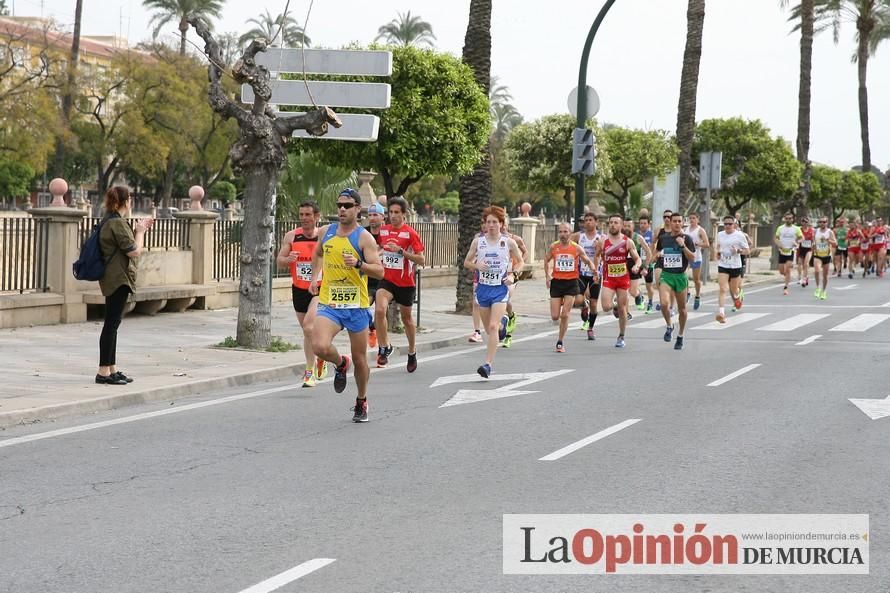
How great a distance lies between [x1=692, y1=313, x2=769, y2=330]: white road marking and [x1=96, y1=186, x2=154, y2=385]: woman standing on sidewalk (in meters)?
11.5

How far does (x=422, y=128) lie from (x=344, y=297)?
10172 mm

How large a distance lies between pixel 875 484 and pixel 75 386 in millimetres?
7154

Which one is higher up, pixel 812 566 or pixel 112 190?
pixel 112 190

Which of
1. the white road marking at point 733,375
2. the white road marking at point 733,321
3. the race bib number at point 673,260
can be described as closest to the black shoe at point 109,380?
the white road marking at point 733,375

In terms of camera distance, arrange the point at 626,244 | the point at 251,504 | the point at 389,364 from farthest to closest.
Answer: the point at 626,244 → the point at 389,364 → the point at 251,504

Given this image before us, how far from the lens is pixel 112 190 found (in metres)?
11.8

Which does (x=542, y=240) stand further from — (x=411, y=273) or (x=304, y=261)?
(x=304, y=261)

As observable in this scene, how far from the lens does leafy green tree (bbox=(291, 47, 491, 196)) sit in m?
19.6

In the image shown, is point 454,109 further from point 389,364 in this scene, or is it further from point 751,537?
point 751,537

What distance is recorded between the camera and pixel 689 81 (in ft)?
113

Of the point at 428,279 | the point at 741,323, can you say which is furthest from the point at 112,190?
the point at 428,279

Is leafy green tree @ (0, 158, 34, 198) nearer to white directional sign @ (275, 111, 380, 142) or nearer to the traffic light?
the traffic light

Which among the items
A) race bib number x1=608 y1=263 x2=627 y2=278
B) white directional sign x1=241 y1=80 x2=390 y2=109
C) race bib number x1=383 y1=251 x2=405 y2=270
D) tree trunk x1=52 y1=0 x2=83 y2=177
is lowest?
race bib number x1=608 y1=263 x2=627 y2=278

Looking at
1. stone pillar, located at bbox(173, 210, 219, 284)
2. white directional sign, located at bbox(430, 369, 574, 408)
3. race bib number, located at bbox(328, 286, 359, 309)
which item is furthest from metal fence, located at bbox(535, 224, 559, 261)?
race bib number, located at bbox(328, 286, 359, 309)
